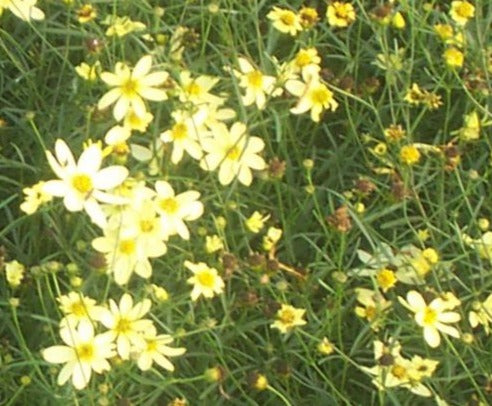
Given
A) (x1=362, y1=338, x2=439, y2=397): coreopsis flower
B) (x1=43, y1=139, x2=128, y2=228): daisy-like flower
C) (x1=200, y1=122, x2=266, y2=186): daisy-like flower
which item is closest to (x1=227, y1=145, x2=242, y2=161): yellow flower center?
(x1=200, y1=122, x2=266, y2=186): daisy-like flower

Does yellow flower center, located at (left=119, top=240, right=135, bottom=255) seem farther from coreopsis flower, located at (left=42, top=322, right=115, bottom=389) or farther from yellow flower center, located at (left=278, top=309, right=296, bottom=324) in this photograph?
yellow flower center, located at (left=278, top=309, right=296, bottom=324)

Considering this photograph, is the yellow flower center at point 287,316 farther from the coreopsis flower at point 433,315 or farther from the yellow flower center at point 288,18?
the yellow flower center at point 288,18

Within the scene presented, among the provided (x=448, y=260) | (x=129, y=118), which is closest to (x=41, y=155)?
(x=129, y=118)

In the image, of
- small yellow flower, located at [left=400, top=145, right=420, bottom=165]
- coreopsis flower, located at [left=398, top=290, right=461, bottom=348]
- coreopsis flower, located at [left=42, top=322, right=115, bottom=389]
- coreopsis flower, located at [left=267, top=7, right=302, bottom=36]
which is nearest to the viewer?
coreopsis flower, located at [left=42, top=322, right=115, bottom=389]

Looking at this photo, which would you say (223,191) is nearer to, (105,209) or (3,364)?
(105,209)

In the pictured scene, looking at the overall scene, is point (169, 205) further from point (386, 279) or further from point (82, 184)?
point (386, 279)

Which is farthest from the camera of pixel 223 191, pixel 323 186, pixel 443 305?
pixel 323 186
